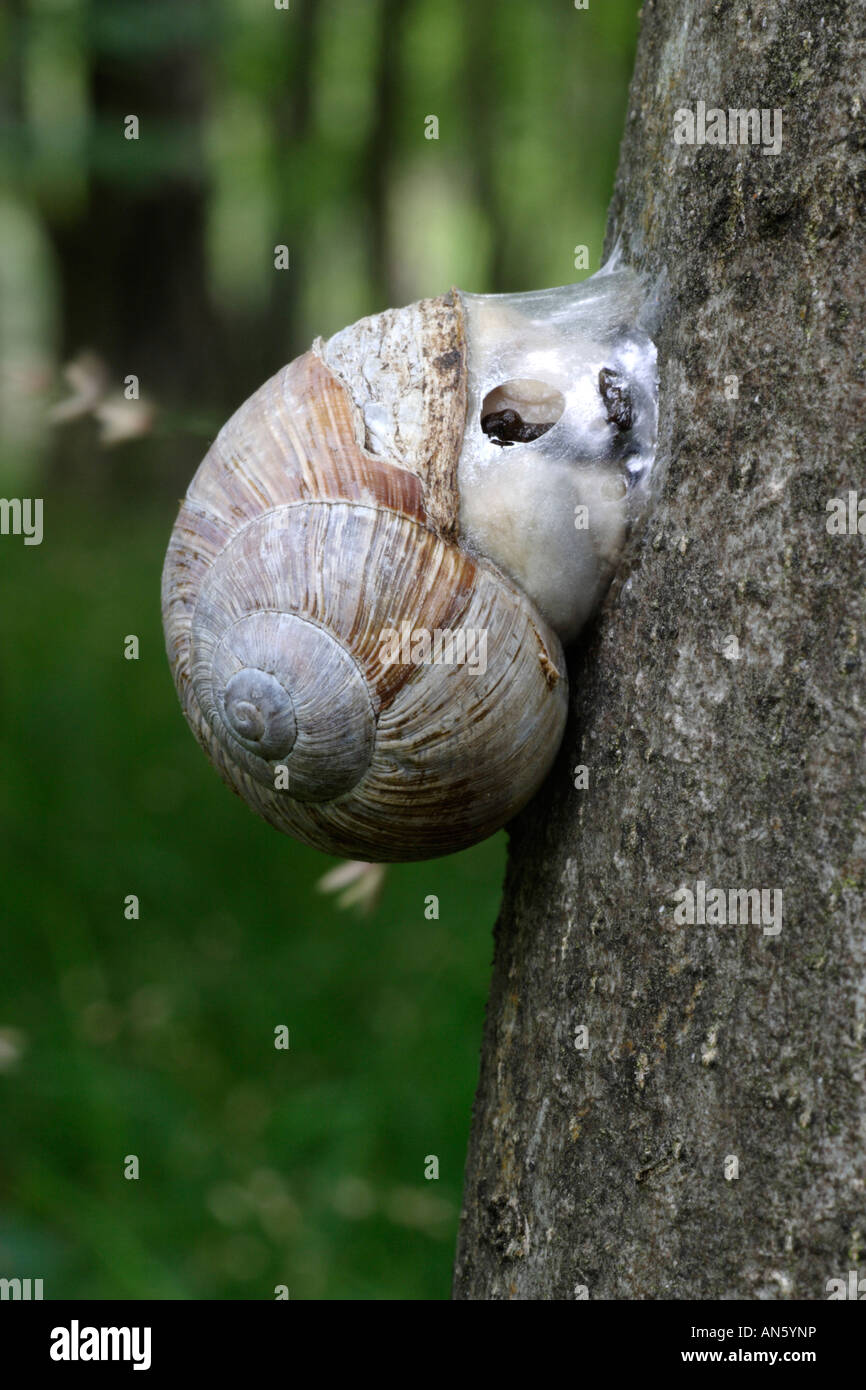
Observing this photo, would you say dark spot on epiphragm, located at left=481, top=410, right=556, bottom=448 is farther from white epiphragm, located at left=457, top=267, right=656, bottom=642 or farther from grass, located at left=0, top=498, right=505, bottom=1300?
grass, located at left=0, top=498, right=505, bottom=1300

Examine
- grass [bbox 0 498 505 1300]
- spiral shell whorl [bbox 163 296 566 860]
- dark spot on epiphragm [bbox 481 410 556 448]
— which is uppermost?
dark spot on epiphragm [bbox 481 410 556 448]

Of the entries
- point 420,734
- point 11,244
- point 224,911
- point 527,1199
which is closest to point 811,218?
point 420,734

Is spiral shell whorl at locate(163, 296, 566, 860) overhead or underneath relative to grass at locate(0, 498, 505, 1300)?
overhead

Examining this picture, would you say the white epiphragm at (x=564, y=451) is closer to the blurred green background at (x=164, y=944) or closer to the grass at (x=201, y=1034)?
the blurred green background at (x=164, y=944)

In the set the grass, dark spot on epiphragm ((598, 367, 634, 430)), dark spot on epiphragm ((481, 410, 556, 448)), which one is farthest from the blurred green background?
dark spot on epiphragm ((598, 367, 634, 430))

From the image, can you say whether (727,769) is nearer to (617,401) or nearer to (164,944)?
(617,401)

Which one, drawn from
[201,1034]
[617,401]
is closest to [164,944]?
[201,1034]
